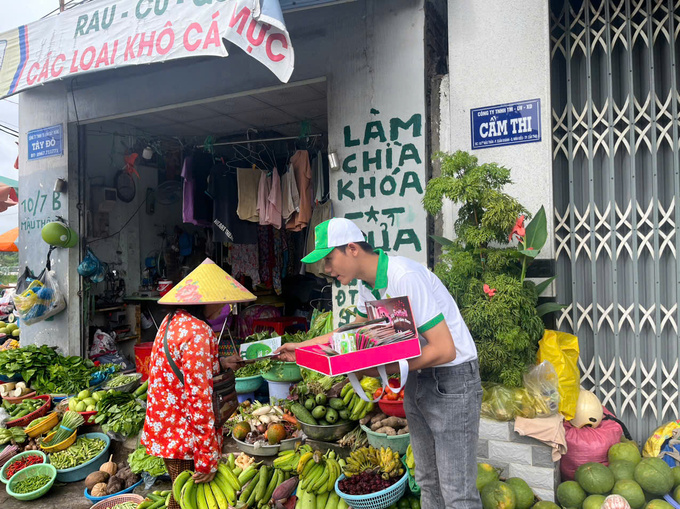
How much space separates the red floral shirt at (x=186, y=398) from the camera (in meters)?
3.16

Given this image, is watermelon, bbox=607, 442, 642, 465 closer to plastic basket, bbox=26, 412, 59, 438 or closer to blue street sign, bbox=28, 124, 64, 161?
plastic basket, bbox=26, 412, 59, 438

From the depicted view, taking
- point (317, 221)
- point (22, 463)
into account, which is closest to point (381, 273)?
point (317, 221)

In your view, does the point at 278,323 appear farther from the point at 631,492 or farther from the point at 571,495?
the point at 631,492

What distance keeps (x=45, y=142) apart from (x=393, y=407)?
6637mm

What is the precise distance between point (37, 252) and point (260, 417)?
4795 mm

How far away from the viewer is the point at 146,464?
415 cm

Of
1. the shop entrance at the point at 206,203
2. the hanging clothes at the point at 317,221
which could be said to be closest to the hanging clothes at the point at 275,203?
the shop entrance at the point at 206,203

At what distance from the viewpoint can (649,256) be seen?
3697 millimetres

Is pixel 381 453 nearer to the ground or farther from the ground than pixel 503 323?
nearer to the ground

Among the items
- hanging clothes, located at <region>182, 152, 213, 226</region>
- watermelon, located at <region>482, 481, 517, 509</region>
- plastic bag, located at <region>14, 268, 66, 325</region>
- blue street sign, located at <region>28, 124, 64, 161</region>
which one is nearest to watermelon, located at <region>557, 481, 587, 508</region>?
watermelon, located at <region>482, 481, 517, 509</region>

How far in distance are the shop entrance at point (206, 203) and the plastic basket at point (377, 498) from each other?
3.22 meters

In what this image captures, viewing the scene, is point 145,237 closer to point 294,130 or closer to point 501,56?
point 294,130

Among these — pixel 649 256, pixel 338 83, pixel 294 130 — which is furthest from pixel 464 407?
pixel 294 130

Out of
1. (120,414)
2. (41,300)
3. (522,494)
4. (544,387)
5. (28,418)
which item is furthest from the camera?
(41,300)
